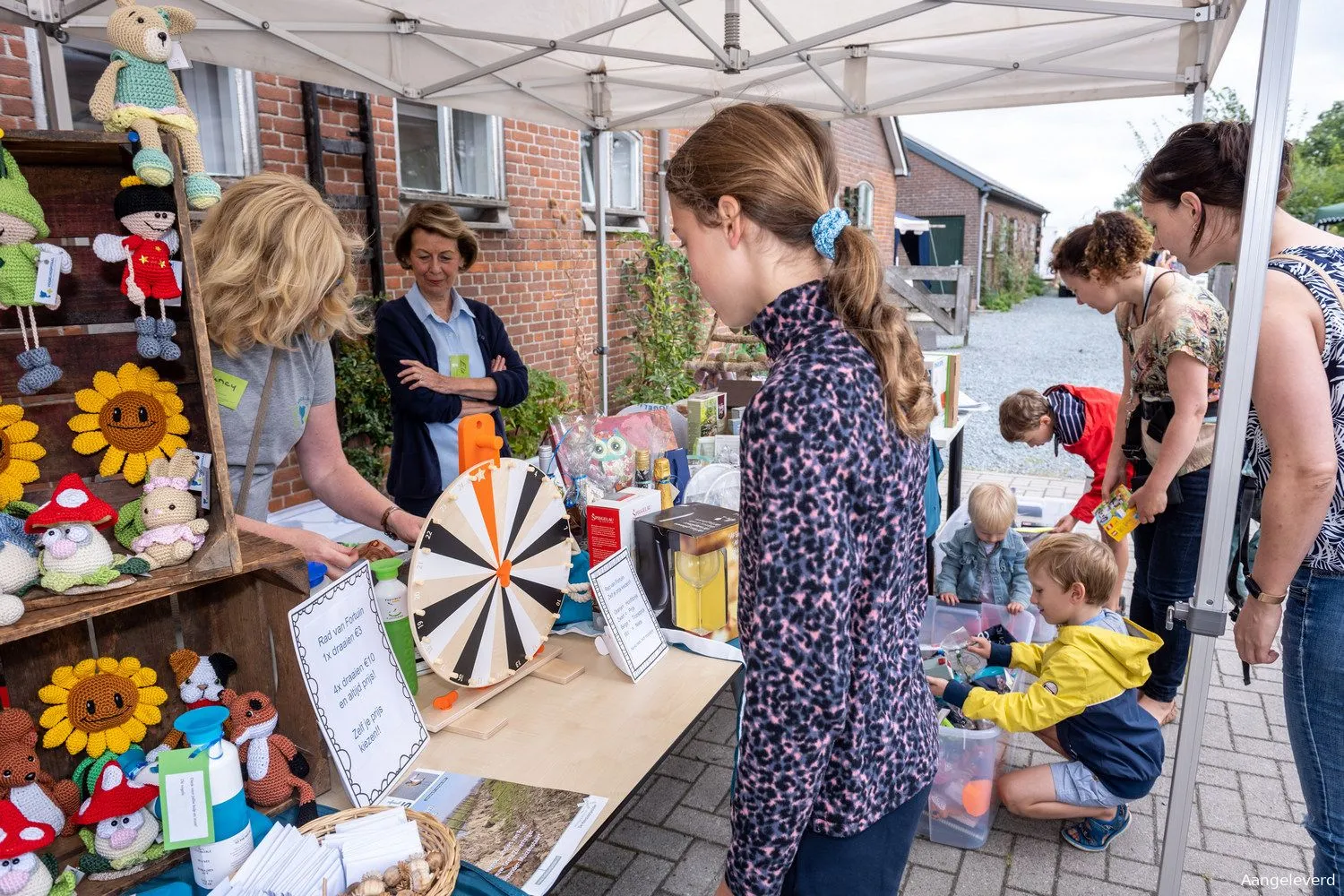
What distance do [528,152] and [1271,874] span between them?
595 centimetres

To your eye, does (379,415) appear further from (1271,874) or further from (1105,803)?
(1271,874)

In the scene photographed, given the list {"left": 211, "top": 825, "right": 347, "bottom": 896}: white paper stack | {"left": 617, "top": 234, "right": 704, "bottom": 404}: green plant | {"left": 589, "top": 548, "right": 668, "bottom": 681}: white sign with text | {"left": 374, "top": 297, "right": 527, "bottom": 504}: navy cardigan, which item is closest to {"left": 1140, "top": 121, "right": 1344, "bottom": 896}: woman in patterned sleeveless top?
{"left": 589, "top": 548, "right": 668, "bottom": 681}: white sign with text

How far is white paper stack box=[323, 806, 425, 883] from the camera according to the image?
112cm

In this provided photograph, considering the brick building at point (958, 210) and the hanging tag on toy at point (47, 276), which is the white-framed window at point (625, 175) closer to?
the hanging tag on toy at point (47, 276)

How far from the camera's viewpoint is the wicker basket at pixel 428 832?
43.3 inches

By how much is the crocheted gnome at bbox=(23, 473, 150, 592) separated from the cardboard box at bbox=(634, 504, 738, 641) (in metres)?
1.18

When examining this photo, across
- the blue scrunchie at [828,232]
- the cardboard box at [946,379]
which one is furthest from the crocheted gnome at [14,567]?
the cardboard box at [946,379]

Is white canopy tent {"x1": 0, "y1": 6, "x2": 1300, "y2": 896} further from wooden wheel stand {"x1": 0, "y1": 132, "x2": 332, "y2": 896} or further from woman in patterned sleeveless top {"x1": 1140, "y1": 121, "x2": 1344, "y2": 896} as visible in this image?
woman in patterned sleeveless top {"x1": 1140, "y1": 121, "x2": 1344, "y2": 896}

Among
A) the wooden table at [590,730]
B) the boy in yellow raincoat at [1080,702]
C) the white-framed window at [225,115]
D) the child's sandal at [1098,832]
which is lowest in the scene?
the child's sandal at [1098,832]

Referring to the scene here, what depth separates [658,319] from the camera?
25.0ft

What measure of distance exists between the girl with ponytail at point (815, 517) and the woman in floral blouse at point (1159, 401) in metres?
1.80

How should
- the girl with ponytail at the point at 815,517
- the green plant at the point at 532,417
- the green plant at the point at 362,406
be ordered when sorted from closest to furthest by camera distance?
the girl with ponytail at the point at 815,517
the green plant at the point at 362,406
the green plant at the point at 532,417

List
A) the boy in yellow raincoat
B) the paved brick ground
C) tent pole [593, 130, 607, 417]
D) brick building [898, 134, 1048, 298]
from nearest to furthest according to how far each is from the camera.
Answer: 1. the boy in yellow raincoat
2. the paved brick ground
3. tent pole [593, 130, 607, 417]
4. brick building [898, 134, 1048, 298]

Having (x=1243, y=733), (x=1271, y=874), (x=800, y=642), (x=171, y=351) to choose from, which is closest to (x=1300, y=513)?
(x=800, y=642)
